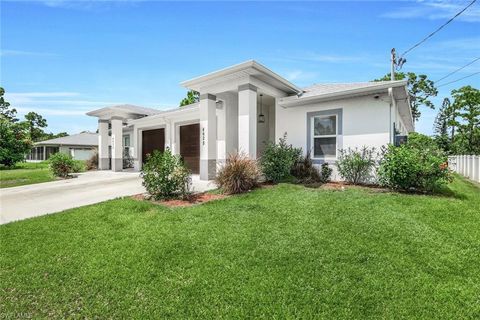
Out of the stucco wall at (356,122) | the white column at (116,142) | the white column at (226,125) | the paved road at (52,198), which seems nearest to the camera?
the paved road at (52,198)

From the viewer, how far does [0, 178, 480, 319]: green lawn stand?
276cm

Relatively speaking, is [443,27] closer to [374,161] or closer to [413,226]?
[374,161]

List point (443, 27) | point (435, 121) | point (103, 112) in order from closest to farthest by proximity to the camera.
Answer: point (443, 27) → point (103, 112) → point (435, 121)

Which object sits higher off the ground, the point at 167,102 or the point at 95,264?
the point at 167,102

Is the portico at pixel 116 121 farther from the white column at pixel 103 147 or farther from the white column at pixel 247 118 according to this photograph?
the white column at pixel 247 118

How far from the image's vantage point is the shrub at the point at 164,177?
23.8ft

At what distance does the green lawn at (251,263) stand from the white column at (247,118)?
138 inches

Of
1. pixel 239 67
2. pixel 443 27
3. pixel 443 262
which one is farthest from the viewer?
pixel 443 27

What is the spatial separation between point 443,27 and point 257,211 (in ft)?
37.3

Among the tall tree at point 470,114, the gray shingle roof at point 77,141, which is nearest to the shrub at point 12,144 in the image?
the gray shingle roof at point 77,141

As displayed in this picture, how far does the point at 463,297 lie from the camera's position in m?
2.79

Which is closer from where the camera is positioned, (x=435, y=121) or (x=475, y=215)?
(x=475, y=215)

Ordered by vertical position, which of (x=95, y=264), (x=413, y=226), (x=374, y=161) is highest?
(x=374, y=161)

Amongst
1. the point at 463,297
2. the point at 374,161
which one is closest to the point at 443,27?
the point at 374,161
